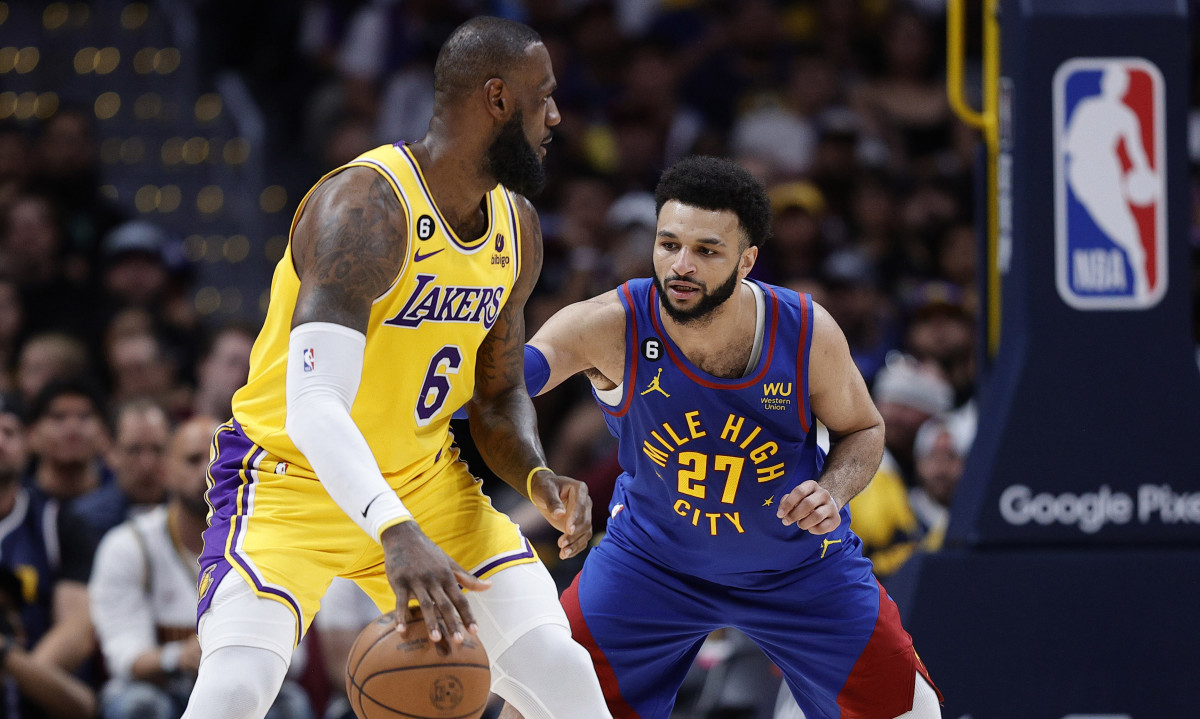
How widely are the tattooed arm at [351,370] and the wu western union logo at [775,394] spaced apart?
1.21m

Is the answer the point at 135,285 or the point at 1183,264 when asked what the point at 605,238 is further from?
the point at 1183,264

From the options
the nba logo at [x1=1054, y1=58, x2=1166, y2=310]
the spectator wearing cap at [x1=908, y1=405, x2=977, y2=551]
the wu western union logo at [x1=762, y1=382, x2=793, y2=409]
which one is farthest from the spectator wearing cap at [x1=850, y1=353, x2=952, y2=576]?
the wu western union logo at [x1=762, y1=382, x2=793, y2=409]

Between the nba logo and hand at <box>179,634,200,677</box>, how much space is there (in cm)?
365

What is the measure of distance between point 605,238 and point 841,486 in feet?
17.3

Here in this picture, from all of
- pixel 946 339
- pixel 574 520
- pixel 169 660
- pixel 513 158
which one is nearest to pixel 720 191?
pixel 513 158

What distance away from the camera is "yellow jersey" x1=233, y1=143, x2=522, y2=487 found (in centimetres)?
364

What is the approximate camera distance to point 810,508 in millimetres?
3773

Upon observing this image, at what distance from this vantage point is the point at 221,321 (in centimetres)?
1007

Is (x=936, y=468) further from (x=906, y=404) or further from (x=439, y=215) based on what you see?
(x=439, y=215)

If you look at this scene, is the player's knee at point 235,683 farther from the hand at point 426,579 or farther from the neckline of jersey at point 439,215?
the neckline of jersey at point 439,215

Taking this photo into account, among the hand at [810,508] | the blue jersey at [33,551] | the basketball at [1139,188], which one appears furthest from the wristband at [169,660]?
the basketball at [1139,188]

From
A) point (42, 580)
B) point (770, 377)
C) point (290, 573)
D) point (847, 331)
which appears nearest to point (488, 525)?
point (290, 573)

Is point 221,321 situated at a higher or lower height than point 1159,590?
higher

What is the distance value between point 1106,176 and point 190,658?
401 cm
